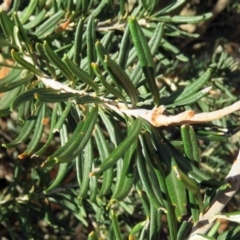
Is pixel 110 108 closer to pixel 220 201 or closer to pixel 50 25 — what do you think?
pixel 220 201

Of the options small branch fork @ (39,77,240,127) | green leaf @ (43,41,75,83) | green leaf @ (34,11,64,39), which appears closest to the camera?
small branch fork @ (39,77,240,127)

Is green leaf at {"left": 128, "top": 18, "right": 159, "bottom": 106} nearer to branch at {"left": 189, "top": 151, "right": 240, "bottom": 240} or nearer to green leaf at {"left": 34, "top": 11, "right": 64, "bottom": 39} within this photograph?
branch at {"left": 189, "top": 151, "right": 240, "bottom": 240}

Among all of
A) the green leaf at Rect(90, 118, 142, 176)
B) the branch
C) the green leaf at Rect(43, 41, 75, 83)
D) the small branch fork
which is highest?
the green leaf at Rect(43, 41, 75, 83)

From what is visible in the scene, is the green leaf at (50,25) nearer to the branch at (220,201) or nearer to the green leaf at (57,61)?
the green leaf at (57,61)

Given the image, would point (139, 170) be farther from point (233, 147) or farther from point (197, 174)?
point (233, 147)

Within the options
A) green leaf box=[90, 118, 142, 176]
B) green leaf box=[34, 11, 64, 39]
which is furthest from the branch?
green leaf box=[34, 11, 64, 39]

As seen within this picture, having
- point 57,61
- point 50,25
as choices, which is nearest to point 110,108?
point 57,61

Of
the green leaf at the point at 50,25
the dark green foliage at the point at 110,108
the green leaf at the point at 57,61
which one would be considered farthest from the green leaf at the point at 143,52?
the green leaf at the point at 50,25
